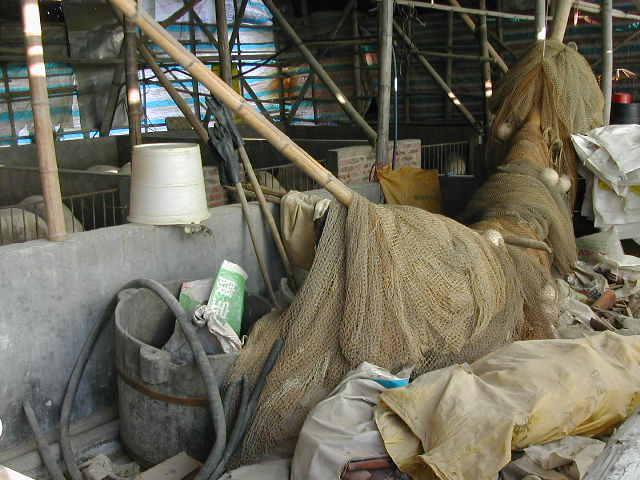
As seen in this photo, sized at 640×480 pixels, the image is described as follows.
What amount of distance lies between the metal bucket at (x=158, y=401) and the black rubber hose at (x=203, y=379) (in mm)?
153

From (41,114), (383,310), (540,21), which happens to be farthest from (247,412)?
(540,21)

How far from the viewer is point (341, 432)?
327 cm

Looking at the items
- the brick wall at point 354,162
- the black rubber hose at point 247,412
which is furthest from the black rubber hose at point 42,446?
the brick wall at point 354,162

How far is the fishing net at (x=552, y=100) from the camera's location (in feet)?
25.2

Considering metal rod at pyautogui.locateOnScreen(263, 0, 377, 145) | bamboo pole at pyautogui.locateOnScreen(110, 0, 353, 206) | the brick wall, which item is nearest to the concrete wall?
bamboo pole at pyautogui.locateOnScreen(110, 0, 353, 206)

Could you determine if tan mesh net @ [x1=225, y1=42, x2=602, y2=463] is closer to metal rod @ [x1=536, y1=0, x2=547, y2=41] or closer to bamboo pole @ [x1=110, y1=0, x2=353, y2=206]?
bamboo pole @ [x1=110, y1=0, x2=353, y2=206]

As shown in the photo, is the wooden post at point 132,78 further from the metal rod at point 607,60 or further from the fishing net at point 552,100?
the metal rod at point 607,60

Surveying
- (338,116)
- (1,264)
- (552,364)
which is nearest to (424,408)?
(552,364)

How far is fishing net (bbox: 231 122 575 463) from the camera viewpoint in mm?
3986

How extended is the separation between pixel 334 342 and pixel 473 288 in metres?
0.99

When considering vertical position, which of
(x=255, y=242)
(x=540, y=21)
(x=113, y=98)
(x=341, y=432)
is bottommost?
(x=341, y=432)

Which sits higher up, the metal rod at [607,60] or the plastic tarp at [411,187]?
the metal rod at [607,60]

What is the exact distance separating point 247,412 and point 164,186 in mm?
1557

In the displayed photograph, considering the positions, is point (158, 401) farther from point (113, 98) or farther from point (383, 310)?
point (113, 98)
